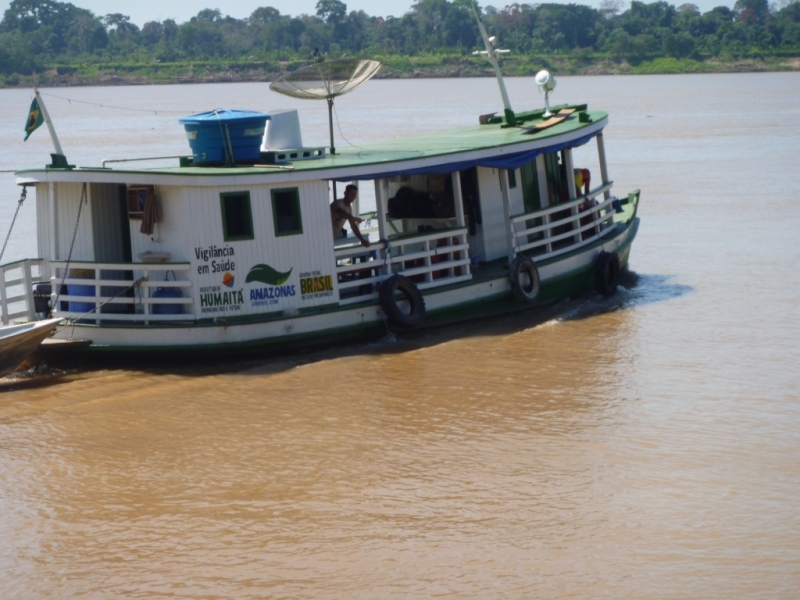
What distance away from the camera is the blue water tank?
1312cm

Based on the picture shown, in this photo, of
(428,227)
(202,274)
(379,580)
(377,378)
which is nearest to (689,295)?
(428,227)

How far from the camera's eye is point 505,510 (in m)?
8.90

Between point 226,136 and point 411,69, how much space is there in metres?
79.1

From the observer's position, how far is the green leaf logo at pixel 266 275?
12383 mm

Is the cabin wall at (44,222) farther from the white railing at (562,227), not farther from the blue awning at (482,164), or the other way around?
the white railing at (562,227)

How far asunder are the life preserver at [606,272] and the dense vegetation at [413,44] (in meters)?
70.7

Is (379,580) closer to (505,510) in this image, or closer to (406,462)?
(505,510)

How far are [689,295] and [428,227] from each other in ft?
12.8

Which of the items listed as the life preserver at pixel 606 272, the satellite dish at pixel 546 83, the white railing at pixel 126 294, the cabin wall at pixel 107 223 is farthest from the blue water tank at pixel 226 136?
the satellite dish at pixel 546 83

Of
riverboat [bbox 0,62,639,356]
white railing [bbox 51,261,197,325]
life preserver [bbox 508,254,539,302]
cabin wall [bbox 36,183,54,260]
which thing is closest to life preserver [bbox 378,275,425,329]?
riverboat [bbox 0,62,639,356]

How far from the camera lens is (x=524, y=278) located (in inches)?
574

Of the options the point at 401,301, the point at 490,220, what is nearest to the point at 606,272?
the point at 490,220

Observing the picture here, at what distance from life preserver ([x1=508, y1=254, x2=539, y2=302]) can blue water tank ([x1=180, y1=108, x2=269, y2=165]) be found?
3334mm

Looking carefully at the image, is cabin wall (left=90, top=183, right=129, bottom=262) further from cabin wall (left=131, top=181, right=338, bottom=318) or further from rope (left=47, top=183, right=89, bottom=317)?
cabin wall (left=131, top=181, right=338, bottom=318)
